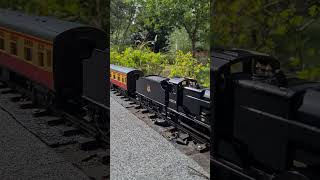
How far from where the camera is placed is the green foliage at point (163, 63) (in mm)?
3672

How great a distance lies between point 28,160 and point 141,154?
1596 mm

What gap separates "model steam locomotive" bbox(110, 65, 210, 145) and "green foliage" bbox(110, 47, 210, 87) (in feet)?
0.23

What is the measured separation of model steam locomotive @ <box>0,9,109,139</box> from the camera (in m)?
4.34

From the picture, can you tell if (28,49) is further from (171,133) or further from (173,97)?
(171,133)

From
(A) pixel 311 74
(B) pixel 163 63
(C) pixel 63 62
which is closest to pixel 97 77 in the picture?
(C) pixel 63 62

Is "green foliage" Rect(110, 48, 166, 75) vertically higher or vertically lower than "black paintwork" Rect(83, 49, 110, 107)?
higher

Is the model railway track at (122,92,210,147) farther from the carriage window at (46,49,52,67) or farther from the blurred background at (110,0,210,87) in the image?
the carriage window at (46,49,52,67)

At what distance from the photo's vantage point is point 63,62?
4535 millimetres

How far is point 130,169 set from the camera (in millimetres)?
4188

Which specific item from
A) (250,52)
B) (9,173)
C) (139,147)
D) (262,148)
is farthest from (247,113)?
(9,173)

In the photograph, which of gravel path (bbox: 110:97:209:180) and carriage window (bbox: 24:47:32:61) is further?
carriage window (bbox: 24:47:32:61)

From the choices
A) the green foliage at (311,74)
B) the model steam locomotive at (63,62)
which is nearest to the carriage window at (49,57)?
the model steam locomotive at (63,62)

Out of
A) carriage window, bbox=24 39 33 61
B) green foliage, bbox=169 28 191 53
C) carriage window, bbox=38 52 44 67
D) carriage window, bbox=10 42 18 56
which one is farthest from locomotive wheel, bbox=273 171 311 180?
carriage window, bbox=10 42 18 56

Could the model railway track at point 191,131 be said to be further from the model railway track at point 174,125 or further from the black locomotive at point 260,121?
the black locomotive at point 260,121
